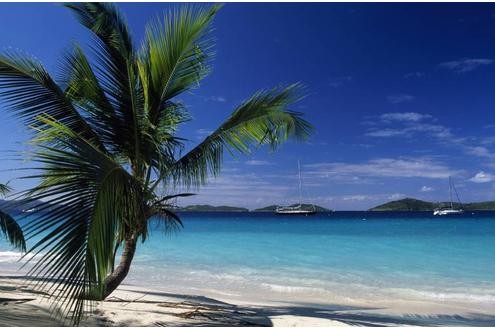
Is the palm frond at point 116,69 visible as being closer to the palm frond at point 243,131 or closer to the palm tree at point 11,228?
the palm frond at point 243,131

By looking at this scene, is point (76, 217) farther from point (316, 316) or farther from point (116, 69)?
point (316, 316)

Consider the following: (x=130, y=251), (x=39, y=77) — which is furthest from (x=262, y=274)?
(x=39, y=77)

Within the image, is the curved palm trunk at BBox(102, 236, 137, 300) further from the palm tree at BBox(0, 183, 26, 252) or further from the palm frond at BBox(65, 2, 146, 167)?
the palm tree at BBox(0, 183, 26, 252)

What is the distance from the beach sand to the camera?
4.96 metres

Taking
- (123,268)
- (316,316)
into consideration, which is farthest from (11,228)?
(316,316)

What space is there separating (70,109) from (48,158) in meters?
1.63

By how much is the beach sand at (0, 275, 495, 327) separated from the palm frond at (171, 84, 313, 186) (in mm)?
1947

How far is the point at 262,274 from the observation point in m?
12.9

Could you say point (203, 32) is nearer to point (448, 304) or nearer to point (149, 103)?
point (149, 103)

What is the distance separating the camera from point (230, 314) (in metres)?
6.02

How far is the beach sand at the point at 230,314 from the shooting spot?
4965mm

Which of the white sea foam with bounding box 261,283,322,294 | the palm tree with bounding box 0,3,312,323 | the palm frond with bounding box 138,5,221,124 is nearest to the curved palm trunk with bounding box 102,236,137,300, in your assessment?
the palm tree with bounding box 0,3,312,323

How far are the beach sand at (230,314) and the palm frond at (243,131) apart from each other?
1.95 m

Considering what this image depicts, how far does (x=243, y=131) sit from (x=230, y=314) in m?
2.90
